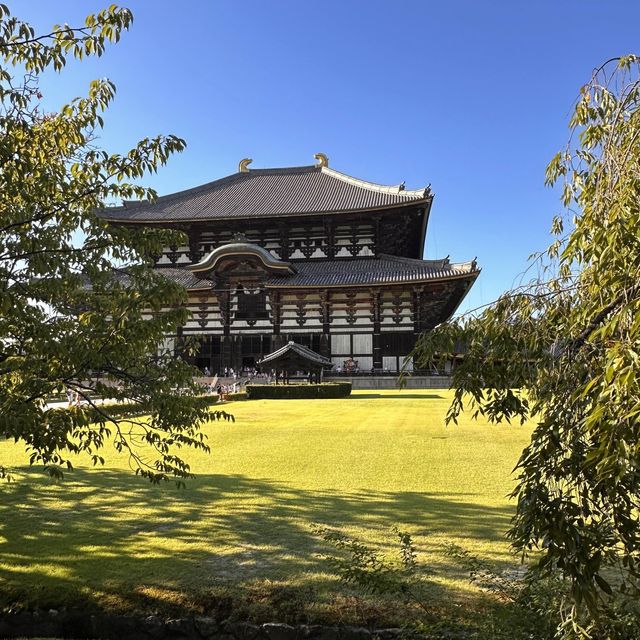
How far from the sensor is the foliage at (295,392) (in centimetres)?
2558

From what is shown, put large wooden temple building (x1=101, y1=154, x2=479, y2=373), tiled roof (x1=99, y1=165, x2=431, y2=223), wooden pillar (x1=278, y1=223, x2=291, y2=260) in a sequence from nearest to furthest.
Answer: large wooden temple building (x1=101, y1=154, x2=479, y2=373) → tiled roof (x1=99, y1=165, x2=431, y2=223) → wooden pillar (x1=278, y1=223, x2=291, y2=260)

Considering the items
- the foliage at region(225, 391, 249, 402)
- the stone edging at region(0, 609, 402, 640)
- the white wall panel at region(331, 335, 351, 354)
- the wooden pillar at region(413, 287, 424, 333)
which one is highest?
the wooden pillar at region(413, 287, 424, 333)

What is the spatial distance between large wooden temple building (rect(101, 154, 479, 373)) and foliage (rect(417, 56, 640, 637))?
26.9m

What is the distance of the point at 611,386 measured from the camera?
77.8 inches

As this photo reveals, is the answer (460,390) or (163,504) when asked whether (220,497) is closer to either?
(163,504)

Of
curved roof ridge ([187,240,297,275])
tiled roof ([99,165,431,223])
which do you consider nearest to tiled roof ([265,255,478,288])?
curved roof ridge ([187,240,297,275])

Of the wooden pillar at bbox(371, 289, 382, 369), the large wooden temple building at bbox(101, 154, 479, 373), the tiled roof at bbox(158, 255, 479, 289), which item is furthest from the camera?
the wooden pillar at bbox(371, 289, 382, 369)

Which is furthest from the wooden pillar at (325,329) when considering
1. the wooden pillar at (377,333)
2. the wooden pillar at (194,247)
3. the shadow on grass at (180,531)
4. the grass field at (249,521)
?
the shadow on grass at (180,531)

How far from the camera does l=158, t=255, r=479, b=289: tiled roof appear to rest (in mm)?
29750

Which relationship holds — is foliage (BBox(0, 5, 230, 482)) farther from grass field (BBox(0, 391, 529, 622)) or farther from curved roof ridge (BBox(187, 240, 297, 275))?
curved roof ridge (BBox(187, 240, 297, 275))

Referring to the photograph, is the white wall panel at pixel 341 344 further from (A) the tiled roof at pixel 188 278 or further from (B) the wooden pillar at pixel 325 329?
(A) the tiled roof at pixel 188 278

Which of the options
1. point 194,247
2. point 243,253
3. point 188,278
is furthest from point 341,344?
point 194,247

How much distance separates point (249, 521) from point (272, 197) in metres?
34.5

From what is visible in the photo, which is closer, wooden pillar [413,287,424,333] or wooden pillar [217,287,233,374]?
wooden pillar [413,287,424,333]
